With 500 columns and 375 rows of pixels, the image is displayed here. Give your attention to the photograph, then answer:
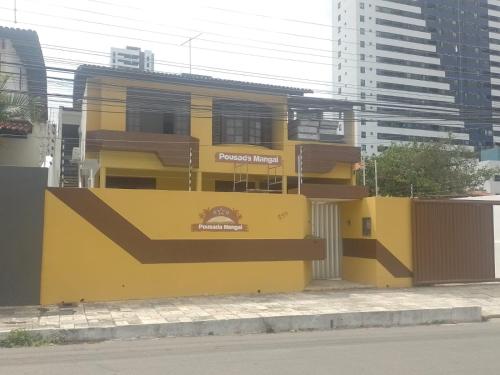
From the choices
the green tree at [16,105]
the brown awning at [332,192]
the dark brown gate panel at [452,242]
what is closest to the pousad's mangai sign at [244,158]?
the brown awning at [332,192]

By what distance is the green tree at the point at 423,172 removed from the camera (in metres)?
39.5

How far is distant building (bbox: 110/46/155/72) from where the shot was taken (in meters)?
22.8

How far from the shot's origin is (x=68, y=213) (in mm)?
11664

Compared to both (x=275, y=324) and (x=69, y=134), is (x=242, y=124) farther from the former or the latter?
(x=275, y=324)

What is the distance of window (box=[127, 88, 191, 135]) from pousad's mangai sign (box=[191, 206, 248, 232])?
37.9ft

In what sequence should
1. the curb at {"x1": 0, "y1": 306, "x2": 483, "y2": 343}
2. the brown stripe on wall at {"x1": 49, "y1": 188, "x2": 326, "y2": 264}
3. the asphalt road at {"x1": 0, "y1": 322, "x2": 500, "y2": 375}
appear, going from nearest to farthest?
the asphalt road at {"x1": 0, "y1": 322, "x2": 500, "y2": 375} → the curb at {"x1": 0, "y1": 306, "x2": 483, "y2": 343} → the brown stripe on wall at {"x1": 49, "y1": 188, "x2": 326, "y2": 264}

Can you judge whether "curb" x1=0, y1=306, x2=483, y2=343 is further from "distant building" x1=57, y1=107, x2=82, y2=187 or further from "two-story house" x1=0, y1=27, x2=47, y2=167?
"distant building" x1=57, y1=107, x2=82, y2=187

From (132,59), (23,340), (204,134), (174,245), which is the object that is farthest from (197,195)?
(204,134)

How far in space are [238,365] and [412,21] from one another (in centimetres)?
11836

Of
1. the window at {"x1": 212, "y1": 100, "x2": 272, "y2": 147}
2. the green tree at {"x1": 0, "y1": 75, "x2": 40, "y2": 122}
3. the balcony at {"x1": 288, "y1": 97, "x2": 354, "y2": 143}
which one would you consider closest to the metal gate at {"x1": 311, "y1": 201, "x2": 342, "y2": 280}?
the green tree at {"x1": 0, "y1": 75, "x2": 40, "y2": 122}

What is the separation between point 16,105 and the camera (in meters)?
13.7

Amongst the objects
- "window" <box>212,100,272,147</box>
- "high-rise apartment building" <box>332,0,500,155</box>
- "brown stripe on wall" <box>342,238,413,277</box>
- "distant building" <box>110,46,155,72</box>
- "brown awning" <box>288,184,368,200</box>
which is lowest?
"brown stripe on wall" <box>342,238,413,277</box>

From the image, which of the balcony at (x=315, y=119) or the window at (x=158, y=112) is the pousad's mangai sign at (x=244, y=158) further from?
the balcony at (x=315, y=119)

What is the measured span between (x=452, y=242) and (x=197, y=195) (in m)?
6.92
